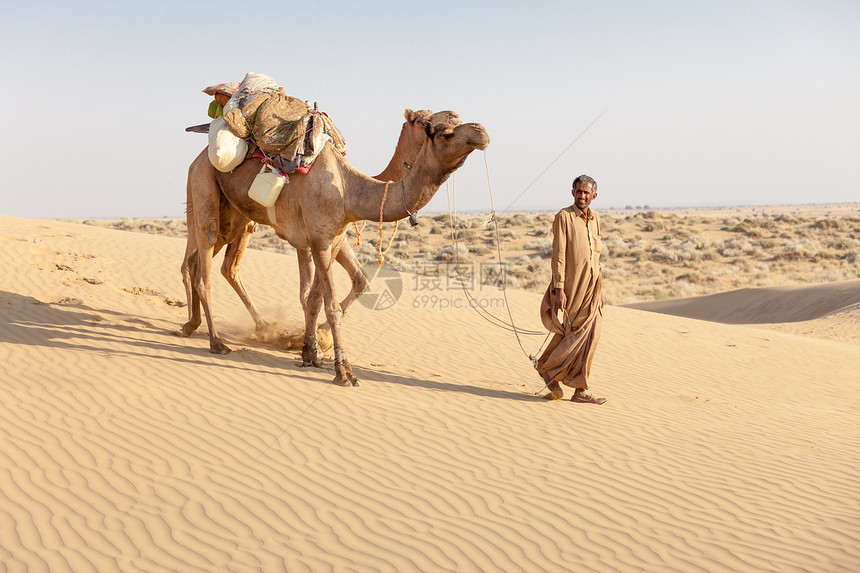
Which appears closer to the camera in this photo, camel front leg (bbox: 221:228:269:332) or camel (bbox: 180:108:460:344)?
camel (bbox: 180:108:460:344)

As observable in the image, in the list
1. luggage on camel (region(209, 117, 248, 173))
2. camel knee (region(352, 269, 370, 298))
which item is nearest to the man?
camel knee (region(352, 269, 370, 298))

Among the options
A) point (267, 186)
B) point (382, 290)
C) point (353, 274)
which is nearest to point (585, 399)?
point (353, 274)

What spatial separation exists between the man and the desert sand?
0.58 metres

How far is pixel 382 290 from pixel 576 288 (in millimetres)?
7841

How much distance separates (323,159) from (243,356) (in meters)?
2.67

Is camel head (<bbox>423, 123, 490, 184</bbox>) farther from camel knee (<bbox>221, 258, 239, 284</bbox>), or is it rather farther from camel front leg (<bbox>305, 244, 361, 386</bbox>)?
camel knee (<bbox>221, 258, 239, 284</bbox>)

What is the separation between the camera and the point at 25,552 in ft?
13.4

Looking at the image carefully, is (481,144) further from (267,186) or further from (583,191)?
(267,186)

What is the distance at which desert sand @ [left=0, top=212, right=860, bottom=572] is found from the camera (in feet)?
14.3

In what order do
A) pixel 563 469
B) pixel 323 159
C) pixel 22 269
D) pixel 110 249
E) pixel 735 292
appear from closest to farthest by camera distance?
pixel 563 469
pixel 323 159
pixel 22 269
pixel 110 249
pixel 735 292

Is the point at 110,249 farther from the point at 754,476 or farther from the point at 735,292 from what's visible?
the point at 735,292

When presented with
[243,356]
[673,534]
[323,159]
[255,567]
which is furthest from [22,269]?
[673,534]

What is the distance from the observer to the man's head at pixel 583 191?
290 inches

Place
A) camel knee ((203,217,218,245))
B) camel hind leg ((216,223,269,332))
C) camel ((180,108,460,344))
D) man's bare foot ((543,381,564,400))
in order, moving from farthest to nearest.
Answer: camel hind leg ((216,223,269,332)) → camel knee ((203,217,218,245)) → man's bare foot ((543,381,564,400)) → camel ((180,108,460,344))
